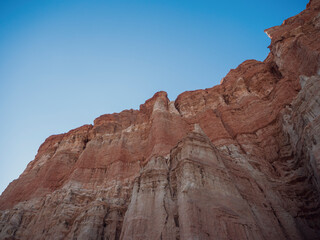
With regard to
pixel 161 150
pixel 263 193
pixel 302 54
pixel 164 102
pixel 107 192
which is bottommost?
pixel 263 193

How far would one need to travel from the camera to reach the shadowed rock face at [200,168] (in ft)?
38.3

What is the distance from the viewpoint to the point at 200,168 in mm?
12969

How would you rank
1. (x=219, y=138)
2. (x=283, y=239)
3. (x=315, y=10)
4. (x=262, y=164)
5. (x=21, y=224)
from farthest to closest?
(x=315, y=10) → (x=219, y=138) → (x=21, y=224) → (x=262, y=164) → (x=283, y=239)

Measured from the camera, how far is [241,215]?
11.1 meters

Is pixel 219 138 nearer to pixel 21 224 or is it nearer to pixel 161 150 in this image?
pixel 161 150

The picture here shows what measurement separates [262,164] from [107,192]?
1518 centimetres

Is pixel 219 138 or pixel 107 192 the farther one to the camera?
pixel 219 138

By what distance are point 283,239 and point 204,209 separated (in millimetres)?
5086

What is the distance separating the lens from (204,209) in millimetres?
10609

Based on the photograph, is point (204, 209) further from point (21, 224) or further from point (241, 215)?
point (21, 224)

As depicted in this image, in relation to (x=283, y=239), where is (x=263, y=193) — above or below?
above

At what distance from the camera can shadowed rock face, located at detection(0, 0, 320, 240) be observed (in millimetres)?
11672

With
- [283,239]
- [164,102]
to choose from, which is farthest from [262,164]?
[164,102]

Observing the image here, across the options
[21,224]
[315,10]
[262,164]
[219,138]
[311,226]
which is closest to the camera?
[311,226]
